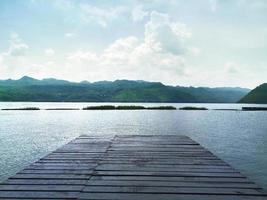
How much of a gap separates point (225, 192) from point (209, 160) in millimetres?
4829

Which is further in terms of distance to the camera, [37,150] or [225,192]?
[37,150]

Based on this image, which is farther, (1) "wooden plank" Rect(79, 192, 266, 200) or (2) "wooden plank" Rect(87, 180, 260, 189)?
→ (2) "wooden plank" Rect(87, 180, 260, 189)

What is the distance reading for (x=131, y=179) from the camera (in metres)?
9.80

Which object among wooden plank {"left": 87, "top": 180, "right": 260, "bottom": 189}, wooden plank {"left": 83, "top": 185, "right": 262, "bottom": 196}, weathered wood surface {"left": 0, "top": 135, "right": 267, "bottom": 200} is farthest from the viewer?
wooden plank {"left": 87, "top": 180, "right": 260, "bottom": 189}

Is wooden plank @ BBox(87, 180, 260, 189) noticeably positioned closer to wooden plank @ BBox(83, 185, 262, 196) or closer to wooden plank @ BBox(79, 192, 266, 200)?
wooden plank @ BBox(83, 185, 262, 196)

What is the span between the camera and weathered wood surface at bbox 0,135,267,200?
8.21 m

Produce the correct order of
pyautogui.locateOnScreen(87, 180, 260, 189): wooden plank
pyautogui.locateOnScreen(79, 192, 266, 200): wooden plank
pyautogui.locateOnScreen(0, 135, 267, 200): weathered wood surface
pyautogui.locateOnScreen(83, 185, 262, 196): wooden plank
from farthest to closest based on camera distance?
pyautogui.locateOnScreen(87, 180, 260, 189): wooden plank, pyautogui.locateOnScreen(83, 185, 262, 196): wooden plank, pyautogui.locateOnScreen(0, 135, 267, 200): weathered wood surface, pyautogui.locateOnScreen(79, 192, 266, 200): wooden plank

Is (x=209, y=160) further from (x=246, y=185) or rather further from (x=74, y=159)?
(x=74, y=159)

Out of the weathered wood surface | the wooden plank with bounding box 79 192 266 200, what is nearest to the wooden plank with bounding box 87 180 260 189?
the weathered wood surface

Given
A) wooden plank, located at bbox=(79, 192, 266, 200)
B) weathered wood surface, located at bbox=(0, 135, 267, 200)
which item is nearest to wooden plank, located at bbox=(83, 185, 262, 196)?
weathered wood surface, located at bbox=(0, 135, 267, 200)

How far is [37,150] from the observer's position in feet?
77.7

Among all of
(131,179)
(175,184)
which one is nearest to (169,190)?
(175,184)

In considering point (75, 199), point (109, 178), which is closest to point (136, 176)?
point (109, 178)

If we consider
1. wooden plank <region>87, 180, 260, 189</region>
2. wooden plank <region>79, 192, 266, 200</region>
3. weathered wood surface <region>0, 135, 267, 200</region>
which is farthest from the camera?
wooden plank <region>87, 180, 260, 189</region>
